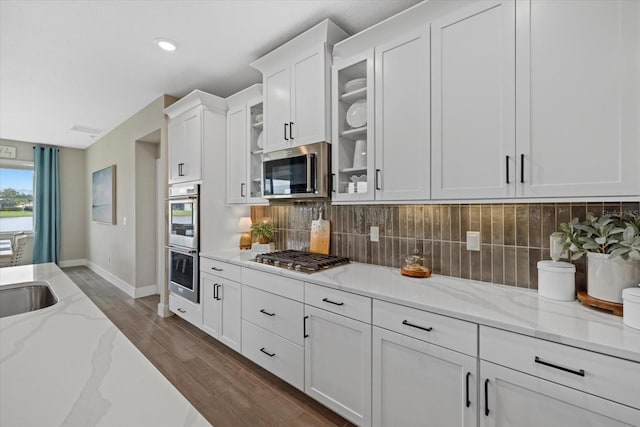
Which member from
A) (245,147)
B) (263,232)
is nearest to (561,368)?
(263,232)

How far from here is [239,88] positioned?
10.9ft

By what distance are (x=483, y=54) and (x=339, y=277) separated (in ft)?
4.83

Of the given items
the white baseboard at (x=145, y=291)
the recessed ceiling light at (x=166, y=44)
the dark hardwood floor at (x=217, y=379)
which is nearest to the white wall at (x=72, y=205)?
the white baseboard at (x=145, y=291)

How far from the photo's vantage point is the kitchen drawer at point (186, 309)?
3.00 m

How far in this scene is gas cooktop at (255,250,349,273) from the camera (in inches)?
80.9

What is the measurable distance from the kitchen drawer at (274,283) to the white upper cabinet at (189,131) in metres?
1.26

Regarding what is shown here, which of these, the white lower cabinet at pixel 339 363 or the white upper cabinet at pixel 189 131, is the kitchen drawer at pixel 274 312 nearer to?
the white lower cabinet at pixel 339 363

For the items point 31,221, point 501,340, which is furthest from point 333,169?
point 31,221

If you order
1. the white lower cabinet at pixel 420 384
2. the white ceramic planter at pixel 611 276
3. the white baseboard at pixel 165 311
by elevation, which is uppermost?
the white ceramic planter at pixel 611 276

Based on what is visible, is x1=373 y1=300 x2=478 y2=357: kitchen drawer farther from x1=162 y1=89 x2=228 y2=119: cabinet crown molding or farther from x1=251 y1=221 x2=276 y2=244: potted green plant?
x1=162 y1=89 x2=228 y2=119: cabinet crown molding

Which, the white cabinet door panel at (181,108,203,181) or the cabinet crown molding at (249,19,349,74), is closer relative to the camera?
the cabinet crown molding at (249,19,349,74)

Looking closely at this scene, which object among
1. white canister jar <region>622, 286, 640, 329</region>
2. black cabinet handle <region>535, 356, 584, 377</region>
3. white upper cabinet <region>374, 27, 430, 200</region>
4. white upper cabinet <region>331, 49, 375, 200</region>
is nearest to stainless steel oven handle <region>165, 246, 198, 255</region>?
white upper cabinet <region>331, 49, 375, 200</region>

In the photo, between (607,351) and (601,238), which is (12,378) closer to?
(607,351)

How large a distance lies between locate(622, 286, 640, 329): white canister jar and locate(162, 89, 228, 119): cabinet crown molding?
331cm
